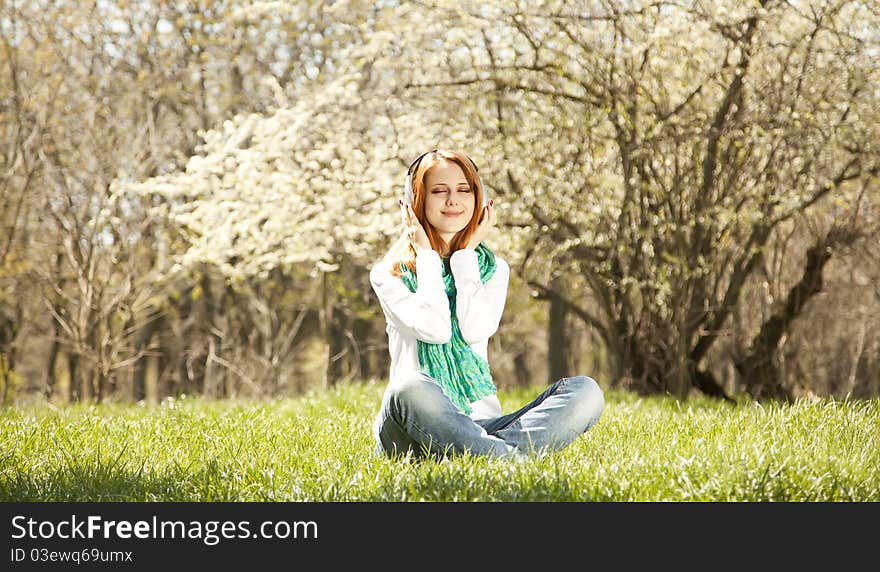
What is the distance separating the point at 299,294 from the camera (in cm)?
1669

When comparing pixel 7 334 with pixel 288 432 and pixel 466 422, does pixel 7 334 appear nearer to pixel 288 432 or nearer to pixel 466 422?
pixel 288 432

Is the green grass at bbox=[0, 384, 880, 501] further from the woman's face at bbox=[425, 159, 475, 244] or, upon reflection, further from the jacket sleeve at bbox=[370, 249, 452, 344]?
the woman's face at bbox=[425, 159, 475, 244]

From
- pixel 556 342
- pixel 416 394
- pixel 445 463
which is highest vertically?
pixel 416 394

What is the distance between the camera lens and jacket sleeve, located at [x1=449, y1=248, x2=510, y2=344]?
373 cm

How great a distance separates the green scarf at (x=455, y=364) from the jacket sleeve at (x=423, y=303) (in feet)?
0.26

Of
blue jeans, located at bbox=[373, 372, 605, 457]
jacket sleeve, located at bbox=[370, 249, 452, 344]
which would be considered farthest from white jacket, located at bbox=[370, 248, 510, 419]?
blue jeans, located at bbox=[373, 372, 605, 457]

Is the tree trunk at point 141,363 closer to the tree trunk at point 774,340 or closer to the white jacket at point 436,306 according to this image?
the tree trunk at point 774,340

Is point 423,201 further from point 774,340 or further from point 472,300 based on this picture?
point 774,340

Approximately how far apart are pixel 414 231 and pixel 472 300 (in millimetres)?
371

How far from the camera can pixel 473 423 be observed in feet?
11.6

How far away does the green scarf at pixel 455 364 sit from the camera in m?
3.71

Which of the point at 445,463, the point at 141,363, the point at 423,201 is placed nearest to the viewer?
the point at 445,463

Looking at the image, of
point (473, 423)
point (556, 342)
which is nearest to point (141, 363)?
point (556, 342)

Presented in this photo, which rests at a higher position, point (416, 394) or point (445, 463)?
point (416, 394)
